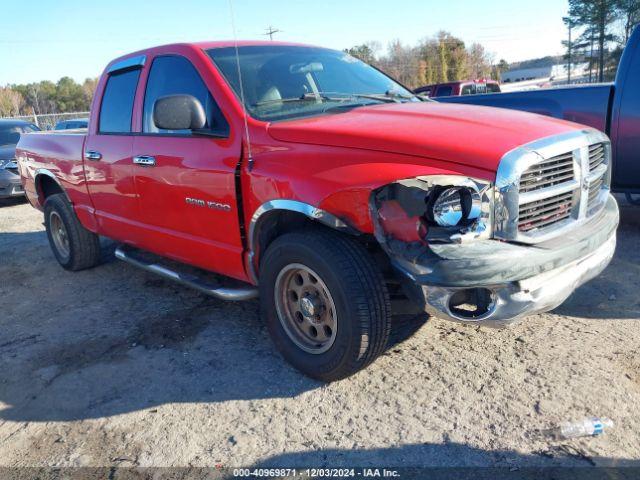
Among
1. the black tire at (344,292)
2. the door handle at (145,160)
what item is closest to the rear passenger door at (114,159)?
the door handle at (145,160)

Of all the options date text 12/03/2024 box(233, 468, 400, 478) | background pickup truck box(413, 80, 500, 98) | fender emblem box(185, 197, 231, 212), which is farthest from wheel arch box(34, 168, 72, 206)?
background pickup truck box(413, 80, 500, 98)

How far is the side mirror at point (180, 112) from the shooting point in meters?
3.31

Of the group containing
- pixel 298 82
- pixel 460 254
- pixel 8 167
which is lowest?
pixel 460 254

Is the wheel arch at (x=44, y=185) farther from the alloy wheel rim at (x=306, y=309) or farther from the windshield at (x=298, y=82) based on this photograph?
the alloy wheel rim at (x=306, y=309)

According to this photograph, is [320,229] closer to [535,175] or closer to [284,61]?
[535,175]

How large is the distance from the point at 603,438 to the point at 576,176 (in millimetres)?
1340

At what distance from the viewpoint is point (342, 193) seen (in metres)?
2.75

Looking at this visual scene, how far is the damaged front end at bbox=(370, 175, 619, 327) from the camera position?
2.50 m

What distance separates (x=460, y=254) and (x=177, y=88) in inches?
97.1

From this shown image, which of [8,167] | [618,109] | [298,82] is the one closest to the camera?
[298,82]

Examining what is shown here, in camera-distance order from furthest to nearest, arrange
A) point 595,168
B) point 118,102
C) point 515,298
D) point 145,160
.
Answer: point 118,102 < point 145,160 < point 595,168 < point 515,298

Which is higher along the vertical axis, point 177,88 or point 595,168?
point 177,88

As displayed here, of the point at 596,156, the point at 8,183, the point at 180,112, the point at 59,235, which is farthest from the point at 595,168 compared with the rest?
the point at 8,183

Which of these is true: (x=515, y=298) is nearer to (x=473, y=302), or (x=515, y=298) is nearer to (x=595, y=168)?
(x=473, y=302)
